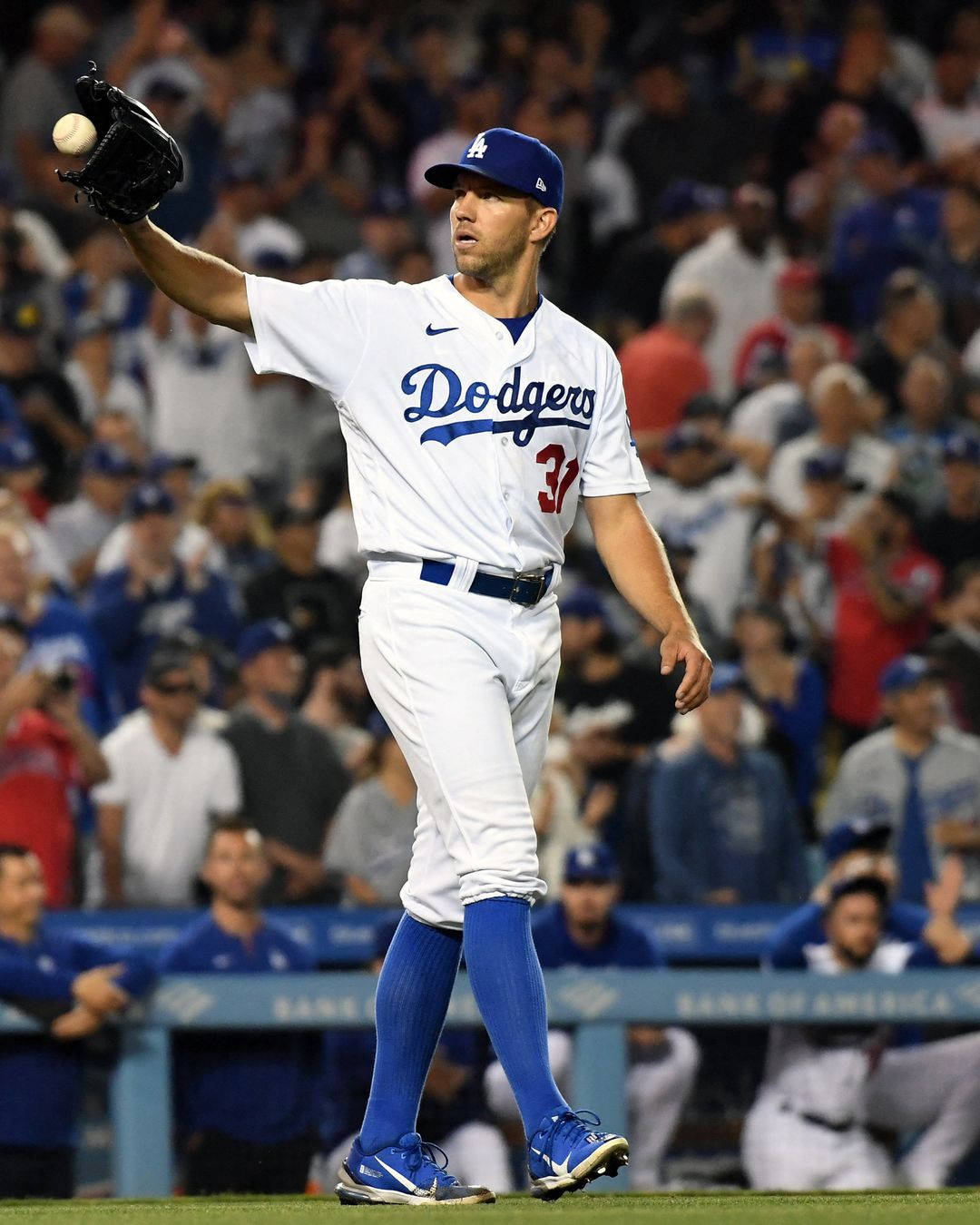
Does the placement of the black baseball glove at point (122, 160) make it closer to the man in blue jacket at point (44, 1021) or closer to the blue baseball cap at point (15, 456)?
the man in blue jacket at point (44, 1021)

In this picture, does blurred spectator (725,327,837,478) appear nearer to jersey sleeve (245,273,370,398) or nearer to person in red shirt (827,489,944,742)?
person in red shirt (827,489,944,742)

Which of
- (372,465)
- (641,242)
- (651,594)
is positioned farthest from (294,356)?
(641,242)

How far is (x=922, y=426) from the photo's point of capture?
8859 mm

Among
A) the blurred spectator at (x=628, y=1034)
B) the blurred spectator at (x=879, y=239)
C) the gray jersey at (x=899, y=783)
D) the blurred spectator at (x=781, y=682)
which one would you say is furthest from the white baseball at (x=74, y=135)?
the blurred spectator at (x=879, y=239)

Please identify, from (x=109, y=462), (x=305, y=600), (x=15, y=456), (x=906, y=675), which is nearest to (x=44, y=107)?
(x=15, y=456)

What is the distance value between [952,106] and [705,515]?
3.67m

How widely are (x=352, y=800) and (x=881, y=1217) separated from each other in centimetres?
389

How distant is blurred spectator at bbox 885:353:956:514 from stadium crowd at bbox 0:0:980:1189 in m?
0.02

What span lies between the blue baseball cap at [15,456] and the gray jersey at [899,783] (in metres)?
3.26

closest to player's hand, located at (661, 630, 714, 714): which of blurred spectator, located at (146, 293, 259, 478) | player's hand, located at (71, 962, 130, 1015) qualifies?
player's hand, located at (71, 962, 130, 1015)

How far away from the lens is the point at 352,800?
→ 6906 millimetres

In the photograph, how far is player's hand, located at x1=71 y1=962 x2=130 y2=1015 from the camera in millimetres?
5188

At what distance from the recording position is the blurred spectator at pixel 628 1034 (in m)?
5.14

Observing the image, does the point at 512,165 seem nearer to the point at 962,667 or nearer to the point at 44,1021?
the point at 44,1021
